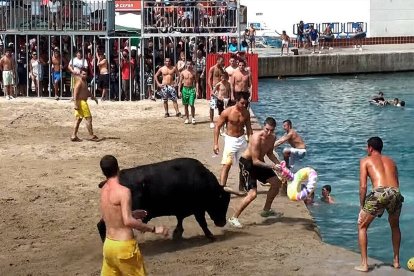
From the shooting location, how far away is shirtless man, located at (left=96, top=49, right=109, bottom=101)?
26531mm

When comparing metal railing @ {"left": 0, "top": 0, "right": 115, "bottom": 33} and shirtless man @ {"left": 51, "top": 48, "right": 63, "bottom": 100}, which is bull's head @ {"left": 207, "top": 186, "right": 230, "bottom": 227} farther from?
metal railing @ {"left": 0, "top": 0, "right": 115, "bottom": 33}

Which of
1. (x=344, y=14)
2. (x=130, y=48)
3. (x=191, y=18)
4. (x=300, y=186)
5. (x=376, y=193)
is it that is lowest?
(x=300, y=186)

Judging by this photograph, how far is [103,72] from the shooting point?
2659 cm

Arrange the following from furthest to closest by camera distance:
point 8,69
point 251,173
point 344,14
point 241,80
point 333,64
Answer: point 344,14, point 333,64, point 8,69, point 241,80, point 251,173

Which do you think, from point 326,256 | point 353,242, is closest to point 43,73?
point 353,242

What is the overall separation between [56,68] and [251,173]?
51.0 ft

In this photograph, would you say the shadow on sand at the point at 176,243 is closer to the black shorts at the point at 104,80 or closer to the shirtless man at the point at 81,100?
the shirtless man at the point at 81,100

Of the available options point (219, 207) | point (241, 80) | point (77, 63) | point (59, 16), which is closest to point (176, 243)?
Answer: point (219, 207)

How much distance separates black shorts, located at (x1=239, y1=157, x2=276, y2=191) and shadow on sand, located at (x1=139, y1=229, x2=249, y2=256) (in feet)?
2.65

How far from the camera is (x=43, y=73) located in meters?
27.5

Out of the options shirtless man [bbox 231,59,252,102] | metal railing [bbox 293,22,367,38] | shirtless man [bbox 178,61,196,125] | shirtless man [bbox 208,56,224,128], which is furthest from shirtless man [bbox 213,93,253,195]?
metal railing [bbox 293,22,367,38]

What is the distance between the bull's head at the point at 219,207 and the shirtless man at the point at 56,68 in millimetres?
15808

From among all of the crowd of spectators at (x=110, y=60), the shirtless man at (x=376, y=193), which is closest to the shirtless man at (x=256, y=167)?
the shirtless man at (x=376, y=193)

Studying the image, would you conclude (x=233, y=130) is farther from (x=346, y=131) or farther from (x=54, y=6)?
(x=54, y=6)
